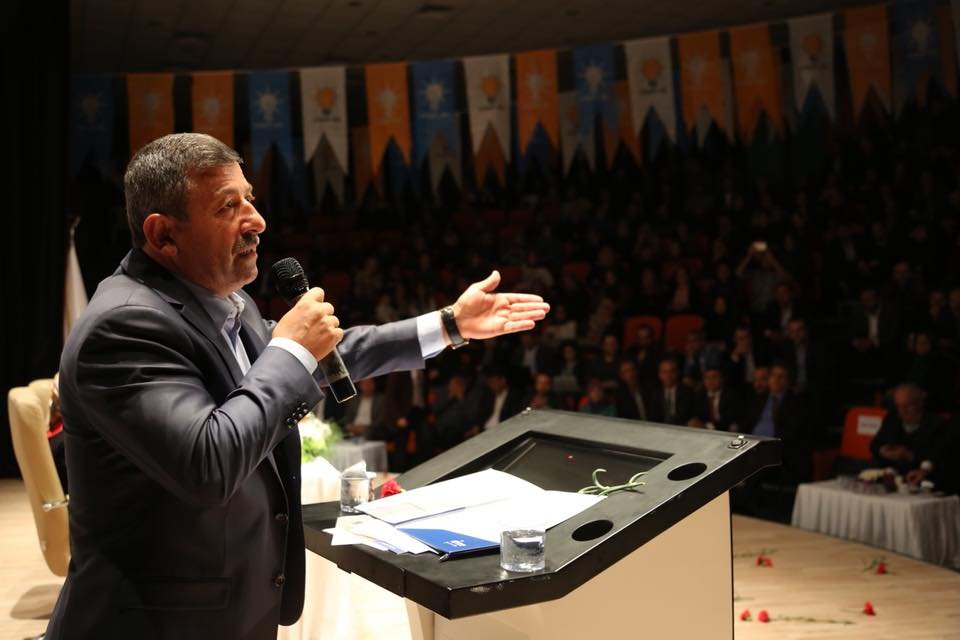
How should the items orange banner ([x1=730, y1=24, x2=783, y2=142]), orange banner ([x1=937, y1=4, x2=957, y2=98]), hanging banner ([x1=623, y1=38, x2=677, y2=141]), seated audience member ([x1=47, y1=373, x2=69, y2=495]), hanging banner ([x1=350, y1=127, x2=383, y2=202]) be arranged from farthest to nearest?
hanging banner ([x1=350, y1=127, x2=383, y2=202]) → hanging banner ([x1=623, y1=38, x2=677, y2=141]) → orange banner ([x1=730, y1=24, x2=783, y2=142]) → orange banner ([x1=937, y1=4, x2=957, y2=98]) → seated audience member ([x1=47, y1=373, x2=69, y2=495])

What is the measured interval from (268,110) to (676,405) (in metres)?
4.27

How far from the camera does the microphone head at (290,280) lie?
1666 mm

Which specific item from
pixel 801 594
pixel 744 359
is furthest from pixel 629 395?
pixel 801 594

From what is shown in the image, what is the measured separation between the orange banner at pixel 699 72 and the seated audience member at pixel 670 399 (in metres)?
2.05

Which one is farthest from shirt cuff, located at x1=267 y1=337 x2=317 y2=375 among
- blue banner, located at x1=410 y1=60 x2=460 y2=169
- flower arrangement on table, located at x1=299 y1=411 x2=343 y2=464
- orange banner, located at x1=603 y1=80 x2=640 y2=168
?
orange banner, located at x1=603 y1=80 x2=640 y2=168

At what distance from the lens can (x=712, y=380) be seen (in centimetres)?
707

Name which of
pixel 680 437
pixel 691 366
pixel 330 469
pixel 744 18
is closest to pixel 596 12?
pixel 744 18

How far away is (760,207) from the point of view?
10477 mm

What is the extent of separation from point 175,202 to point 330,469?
231cm

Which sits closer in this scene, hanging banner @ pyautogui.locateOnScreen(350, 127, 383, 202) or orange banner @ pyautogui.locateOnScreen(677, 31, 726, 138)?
orange banner @ pyautogui.locateOnScreen(677, 31, 726, 138)

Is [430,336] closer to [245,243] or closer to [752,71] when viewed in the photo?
[245,243]

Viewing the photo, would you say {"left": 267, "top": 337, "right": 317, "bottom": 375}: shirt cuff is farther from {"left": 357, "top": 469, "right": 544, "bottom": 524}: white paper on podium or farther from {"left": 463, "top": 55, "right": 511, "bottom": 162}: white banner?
{"left": 463, "top": 55, "right": 511, "bottom": 162}: white banner

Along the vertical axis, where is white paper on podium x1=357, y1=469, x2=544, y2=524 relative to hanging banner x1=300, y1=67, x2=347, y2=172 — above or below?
below

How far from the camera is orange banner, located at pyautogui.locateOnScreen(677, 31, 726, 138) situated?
25.6ft
